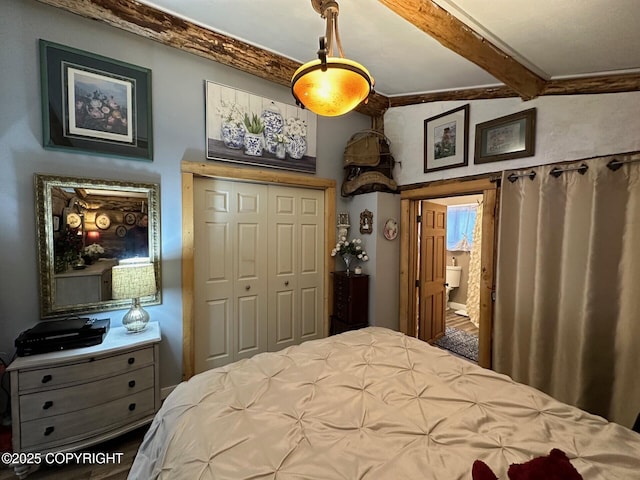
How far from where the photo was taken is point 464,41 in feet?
5.40

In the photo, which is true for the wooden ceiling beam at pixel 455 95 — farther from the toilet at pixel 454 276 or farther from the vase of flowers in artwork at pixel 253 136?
the toilet at pixel 454 276

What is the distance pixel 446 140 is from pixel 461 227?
2.83m

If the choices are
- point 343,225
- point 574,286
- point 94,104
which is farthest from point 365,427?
point 94,104

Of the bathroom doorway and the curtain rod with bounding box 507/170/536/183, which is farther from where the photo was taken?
the bathroom doorway

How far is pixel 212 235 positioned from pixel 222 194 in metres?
0.42

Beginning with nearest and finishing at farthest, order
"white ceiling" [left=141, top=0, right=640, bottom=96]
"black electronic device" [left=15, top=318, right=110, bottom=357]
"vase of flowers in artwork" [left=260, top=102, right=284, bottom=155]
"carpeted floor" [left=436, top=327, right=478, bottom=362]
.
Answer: "white ceiling" [left=141, top=0, right=640, bottom=96] → "black electronic device" [left=15, top=318, right=110, bottom=357] → "vase of flowers in artwork" [left=260, top=102, right=284, bottom=155] → "carpeted floor" [left=436, top=327, right=478, bottom=362]

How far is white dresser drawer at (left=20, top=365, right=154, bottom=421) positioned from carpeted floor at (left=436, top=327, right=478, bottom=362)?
3.29m

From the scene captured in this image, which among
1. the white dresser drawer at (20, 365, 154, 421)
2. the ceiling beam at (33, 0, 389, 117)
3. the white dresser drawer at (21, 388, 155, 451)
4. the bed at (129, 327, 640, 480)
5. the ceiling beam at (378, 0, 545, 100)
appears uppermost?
the ceiling beam at (33, 0, 389, 117)

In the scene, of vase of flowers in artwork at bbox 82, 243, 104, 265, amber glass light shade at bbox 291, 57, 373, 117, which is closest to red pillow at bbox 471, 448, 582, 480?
amber glass light shade at bbox 291, 57, 373, 117

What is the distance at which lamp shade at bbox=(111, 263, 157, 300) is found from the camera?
1880 mm

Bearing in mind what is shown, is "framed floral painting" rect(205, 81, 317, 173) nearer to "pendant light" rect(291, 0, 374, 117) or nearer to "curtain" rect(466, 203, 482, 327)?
"pendant light" rect(291, 0, 374, 117)

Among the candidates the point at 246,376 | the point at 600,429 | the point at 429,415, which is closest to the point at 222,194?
the point at 246,376

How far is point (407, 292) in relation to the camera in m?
3.27

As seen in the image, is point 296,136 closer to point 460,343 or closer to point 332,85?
point 332,85
